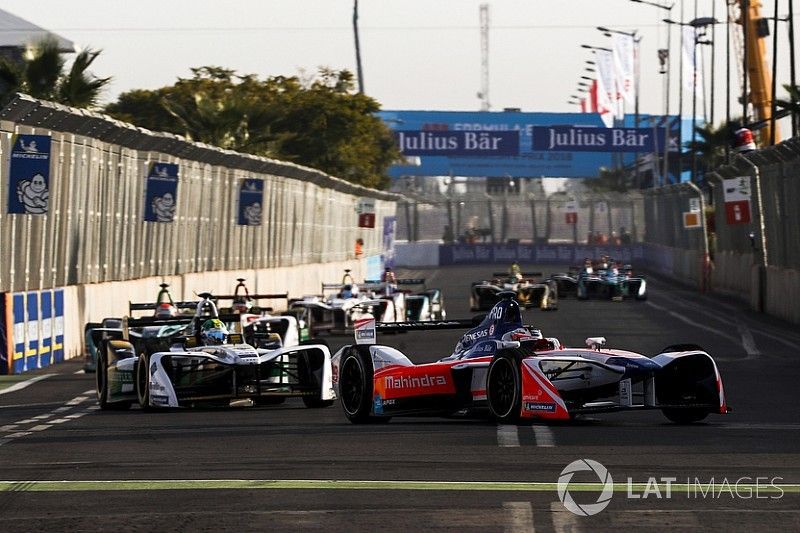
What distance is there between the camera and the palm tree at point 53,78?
40.5 metres

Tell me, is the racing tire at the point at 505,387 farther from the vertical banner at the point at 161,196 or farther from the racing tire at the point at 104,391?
the vertical banner at the point at 161,196

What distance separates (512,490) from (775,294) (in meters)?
35.2

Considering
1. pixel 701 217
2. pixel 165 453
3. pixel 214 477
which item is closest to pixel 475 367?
pixel 165 453

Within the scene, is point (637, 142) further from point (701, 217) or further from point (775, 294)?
point (775, 294)

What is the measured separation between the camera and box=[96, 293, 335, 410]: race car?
709 inches

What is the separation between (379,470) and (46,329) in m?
18.0

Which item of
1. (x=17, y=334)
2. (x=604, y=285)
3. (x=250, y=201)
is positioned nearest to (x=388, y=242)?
(x=604, y=285)

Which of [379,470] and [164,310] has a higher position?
[164,310]

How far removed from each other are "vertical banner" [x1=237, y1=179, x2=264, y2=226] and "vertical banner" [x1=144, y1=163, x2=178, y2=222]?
11.6m

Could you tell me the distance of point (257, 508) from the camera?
991cm

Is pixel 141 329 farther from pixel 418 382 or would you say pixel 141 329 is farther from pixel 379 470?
pixel 379 470

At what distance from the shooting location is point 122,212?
121 feet

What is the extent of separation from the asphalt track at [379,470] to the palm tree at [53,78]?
2154cm

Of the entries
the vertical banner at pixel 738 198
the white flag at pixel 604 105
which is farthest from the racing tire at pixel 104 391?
the white flag at pixel 604 105
